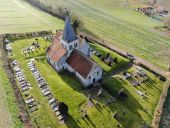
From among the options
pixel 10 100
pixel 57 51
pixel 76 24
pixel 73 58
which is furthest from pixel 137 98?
pixel 76 24

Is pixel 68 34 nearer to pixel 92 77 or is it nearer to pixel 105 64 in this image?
pixel 92 77

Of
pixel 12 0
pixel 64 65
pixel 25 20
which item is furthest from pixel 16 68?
pixel 12 0

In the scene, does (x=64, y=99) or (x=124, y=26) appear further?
(x=124, y=26)

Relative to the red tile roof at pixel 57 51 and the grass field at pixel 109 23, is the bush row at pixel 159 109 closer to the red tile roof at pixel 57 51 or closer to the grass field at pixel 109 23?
the grass field at pixel 109 23

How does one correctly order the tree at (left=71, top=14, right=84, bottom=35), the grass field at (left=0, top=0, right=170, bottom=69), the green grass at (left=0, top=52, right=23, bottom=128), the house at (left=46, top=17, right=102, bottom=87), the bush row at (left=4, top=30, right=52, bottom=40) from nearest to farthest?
1. the green grass at (left=0, top=52, right=23, bottom=128)
2. the house at (left=46, top=17, right=102, bottom=87)
3. the bush row at (left=4, top=30, right=52, bottom=40)
4. the grass field at (left=0, top=0, right=170, bottom=69)
5. the tree at (left=71, top=14, right=84, bottom=35)

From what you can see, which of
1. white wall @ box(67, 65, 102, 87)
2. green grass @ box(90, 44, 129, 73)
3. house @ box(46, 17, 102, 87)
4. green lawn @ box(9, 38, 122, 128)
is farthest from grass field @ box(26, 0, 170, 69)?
green lawn @ box(9, 38, 122, 128)

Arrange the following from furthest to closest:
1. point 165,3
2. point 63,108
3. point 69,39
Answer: point 165,3
point 69,39
point 63,108

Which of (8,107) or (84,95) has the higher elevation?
(84,95)

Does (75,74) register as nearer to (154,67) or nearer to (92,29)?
(154,67)

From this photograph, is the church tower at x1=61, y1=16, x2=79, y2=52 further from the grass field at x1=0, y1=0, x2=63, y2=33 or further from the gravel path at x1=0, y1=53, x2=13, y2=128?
the grass field at x1=0, y1=0, x2=63, y2=33
